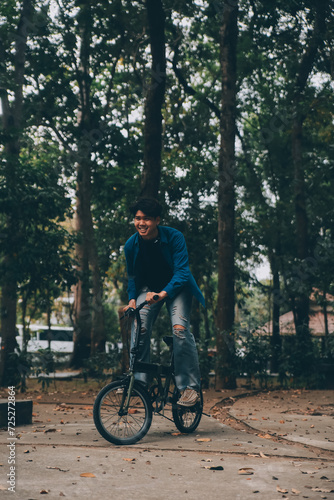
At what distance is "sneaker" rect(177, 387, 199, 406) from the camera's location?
541 cm

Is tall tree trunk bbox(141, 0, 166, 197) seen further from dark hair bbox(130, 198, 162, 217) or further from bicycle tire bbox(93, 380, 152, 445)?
bicycle tire bbox(93, 380, 152, 445)

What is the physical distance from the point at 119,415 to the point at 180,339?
31.7 inches

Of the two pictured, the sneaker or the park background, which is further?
the park background

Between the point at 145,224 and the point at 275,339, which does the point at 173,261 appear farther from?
the point at 275,339

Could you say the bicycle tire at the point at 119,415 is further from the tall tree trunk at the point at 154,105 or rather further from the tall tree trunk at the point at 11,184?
the tall tree trunk at the point at 11,184

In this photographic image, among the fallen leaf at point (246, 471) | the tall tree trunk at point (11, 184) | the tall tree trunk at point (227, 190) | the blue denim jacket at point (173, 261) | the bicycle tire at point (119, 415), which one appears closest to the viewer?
the fallen leaf at point (246, 471)

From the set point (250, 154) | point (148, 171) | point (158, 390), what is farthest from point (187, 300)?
point (250, 154)

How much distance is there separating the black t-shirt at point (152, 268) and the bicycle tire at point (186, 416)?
0.94 meters

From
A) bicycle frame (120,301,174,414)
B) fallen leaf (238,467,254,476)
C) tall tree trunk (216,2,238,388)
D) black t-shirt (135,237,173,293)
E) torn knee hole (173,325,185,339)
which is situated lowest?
fallen leaf (238,467,254,476)

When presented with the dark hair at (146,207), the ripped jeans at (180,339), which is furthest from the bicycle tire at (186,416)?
the dark hair at (146,207)

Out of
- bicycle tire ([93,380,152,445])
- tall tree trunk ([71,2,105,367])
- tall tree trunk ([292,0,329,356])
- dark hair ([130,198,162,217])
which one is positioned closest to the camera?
bicycle tire ([93,380,152,445])

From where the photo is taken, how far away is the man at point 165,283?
5387mm

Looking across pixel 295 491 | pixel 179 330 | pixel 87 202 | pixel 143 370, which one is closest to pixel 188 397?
pixel 143 370

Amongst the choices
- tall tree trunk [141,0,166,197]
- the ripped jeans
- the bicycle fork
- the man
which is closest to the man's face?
the man
